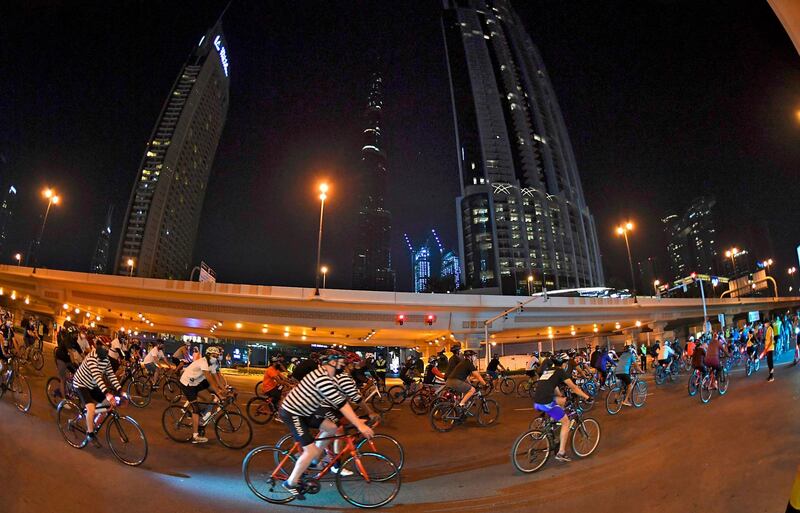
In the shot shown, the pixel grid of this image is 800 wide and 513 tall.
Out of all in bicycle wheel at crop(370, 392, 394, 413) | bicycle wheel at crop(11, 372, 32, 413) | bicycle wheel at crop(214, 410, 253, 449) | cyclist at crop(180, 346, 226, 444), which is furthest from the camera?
bicycle wheel at crop(370, 392, 394, 413)

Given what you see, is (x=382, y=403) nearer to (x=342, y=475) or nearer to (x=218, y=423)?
(x=218, y=423)

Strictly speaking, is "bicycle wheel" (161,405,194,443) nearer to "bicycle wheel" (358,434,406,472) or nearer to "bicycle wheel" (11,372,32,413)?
"bicycle wheel" (11,372,32,413)

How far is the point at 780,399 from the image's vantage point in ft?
37.4

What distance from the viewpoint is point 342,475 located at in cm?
583

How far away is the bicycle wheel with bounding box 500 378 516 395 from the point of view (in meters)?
20.8

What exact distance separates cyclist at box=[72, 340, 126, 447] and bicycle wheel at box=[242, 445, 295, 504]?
11.6 feet

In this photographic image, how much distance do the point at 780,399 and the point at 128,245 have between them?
167 metres

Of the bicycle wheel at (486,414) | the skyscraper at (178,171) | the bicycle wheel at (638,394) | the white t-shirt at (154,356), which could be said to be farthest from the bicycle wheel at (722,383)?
the skyscraper at (178,171)

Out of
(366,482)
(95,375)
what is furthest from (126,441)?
(366,482)

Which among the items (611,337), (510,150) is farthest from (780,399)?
(510,150)

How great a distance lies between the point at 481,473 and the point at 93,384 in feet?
23.8

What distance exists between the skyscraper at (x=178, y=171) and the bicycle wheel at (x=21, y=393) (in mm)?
137929

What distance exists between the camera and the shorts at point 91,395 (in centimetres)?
765

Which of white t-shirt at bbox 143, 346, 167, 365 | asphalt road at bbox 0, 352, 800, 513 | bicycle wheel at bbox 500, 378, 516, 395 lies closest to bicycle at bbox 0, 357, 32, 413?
asphalt road at bbox 0, 352, 800, 513
